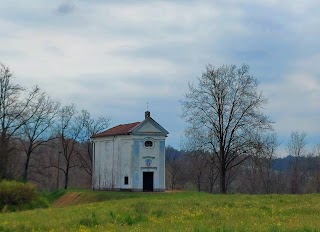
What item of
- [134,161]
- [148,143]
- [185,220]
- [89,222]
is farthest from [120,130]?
[89,222]

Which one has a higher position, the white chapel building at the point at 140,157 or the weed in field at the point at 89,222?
the white chapel building at the point at 140,157

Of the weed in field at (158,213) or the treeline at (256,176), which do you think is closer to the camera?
the weed in field at (158,213)

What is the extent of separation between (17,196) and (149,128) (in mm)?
17705

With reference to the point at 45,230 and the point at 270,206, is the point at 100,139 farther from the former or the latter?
the point at 45,230

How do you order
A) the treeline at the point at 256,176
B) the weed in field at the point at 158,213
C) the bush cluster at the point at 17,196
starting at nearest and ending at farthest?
the weed in field at the point at 158,213
the bush cluster at the point at 17,196
the treeline at the point at 256,176

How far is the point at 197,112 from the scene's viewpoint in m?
60.2

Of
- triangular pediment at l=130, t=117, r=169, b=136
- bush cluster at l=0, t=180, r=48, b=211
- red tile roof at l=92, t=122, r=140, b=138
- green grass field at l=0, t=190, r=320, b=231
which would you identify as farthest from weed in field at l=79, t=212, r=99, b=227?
red tile roof at l=92, t=122, r=140, b=138

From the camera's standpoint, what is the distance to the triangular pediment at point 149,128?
61094 mm

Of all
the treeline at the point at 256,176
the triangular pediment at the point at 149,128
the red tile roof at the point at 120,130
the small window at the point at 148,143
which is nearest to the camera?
the triangular pediment at the point at 149,128

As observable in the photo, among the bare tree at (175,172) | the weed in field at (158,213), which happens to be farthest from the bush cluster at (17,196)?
the bare tree at (175,172)

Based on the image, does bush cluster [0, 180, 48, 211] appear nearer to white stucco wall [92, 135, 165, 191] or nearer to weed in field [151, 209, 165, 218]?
white stucco wall [92, 135, 165, 191]

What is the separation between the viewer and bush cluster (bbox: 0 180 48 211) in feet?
156

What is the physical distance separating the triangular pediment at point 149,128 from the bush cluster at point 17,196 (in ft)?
48.3

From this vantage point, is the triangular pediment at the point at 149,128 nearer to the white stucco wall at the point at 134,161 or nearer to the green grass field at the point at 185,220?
the white stucco wall at the point at 134,161
